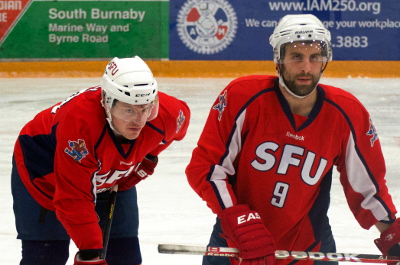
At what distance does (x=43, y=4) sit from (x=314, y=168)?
5193 millimetres

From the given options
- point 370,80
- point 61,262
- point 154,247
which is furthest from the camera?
point 370,80

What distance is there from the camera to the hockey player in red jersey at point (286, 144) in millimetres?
1823

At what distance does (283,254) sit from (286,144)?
270 mm

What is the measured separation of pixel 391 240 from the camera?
189cm

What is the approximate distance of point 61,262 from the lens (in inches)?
88.4

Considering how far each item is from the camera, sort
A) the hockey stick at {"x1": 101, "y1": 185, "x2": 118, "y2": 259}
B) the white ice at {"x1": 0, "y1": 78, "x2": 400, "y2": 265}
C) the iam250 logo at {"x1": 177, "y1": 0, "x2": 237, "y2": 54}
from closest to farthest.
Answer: the hockey stick at {"x1": 101, "y1": 185, "x2": 118, "y2": 259}, the white ice at {"x1": 0, "y1": 78, "x2": 400, "y2": 265}, the iam250 logo at {"x1": 177, "y1": 0, "x2": 237, "y2": 54}

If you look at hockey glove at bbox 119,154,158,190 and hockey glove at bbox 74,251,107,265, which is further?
hockey glove at bbox 119,154,158,190

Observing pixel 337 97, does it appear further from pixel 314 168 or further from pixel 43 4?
pixel 43 4

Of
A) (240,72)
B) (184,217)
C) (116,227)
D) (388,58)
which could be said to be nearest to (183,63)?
(240,72)

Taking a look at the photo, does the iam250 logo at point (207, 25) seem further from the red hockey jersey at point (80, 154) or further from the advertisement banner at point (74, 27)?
the red hockey jersey at point (80, 154)

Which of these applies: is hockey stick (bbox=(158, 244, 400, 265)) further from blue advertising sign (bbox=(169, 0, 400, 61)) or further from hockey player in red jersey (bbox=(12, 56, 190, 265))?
blue advertising sign (bbox=(169, 0, 400, 61))

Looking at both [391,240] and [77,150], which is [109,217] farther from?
[391,240]

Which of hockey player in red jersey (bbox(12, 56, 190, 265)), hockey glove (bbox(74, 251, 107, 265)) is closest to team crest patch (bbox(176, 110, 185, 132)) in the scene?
hockey player in red jersey (bbox(12, 56, 190, 265))

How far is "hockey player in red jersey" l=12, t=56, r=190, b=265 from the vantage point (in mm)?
1968
